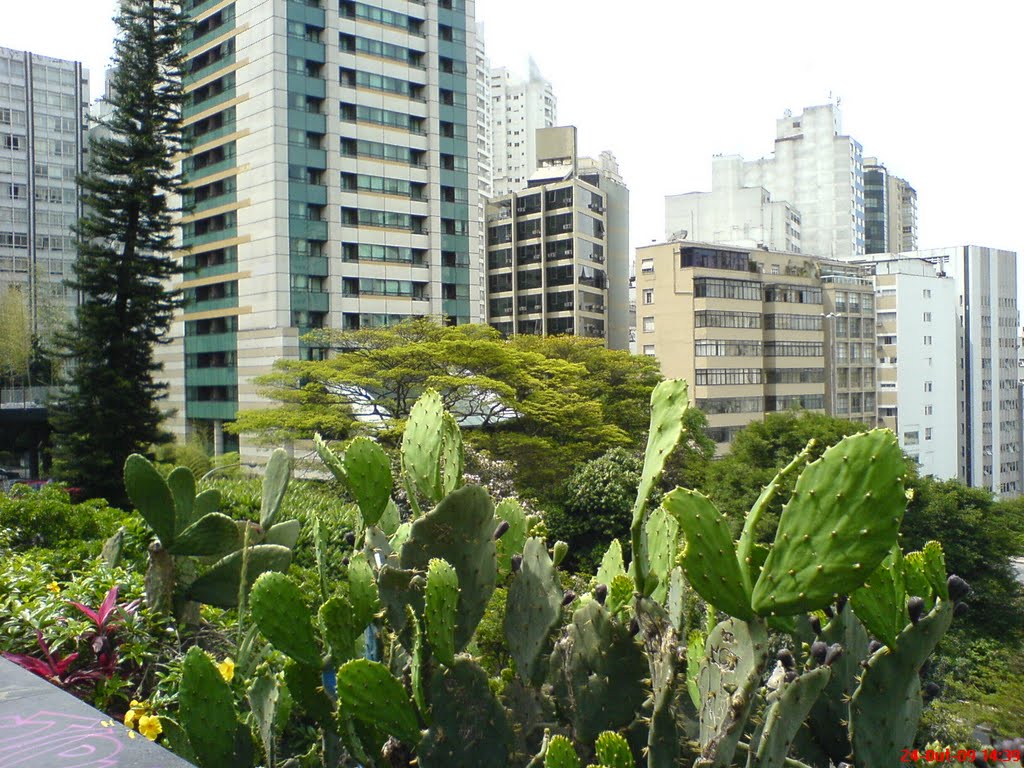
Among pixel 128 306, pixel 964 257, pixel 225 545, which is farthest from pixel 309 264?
pixel 964 257

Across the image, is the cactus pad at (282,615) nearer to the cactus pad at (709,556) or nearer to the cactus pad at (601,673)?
the cactus pad at (601,673)

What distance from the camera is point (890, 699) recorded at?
2.04m

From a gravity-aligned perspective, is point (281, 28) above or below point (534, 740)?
above

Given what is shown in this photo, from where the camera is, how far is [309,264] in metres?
27.9

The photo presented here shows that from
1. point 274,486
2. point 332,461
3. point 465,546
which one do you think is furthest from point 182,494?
point 465,546

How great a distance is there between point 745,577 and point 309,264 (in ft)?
89.3

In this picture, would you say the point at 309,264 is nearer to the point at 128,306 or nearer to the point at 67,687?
the point at 128,306

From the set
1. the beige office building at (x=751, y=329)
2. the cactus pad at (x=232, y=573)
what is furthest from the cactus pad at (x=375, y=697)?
the beige office building at (x=751, y=329)

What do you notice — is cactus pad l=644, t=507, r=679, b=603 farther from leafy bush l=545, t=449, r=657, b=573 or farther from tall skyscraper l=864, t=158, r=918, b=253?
tall skyscraper l=864, t=158, r=918, b=253

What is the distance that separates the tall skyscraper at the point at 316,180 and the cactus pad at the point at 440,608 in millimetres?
26177

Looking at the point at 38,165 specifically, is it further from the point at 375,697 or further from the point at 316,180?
the point at 375,697

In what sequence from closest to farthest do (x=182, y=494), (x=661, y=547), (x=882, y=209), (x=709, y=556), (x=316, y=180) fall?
(x=709, y=556), (x=661, y=547), (x=182, y=494), (x=316, y=180), (x=882, y=209)

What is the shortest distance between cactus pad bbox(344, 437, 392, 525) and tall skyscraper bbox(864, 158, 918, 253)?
7449cm

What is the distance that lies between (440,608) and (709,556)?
1.80 feet
